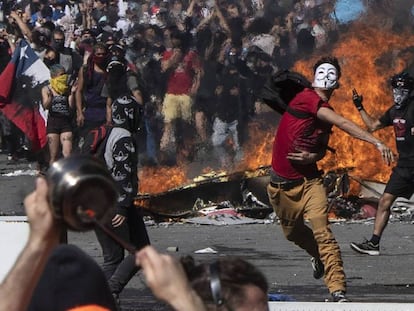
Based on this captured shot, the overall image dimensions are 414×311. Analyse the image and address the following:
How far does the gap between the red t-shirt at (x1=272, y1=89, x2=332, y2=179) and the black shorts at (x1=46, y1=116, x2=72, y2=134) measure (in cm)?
547

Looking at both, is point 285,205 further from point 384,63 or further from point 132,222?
point 384,63

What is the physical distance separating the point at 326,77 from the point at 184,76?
5285 millimetres

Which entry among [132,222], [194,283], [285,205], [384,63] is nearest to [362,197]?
[384,63]

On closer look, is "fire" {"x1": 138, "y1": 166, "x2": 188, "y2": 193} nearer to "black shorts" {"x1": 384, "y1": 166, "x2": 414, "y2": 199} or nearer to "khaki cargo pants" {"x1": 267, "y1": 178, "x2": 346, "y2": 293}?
"black shorts" {"x1": 384, "y1": 166, "x2": 414, "y2": 199}

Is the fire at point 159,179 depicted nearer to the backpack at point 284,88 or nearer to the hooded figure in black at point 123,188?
the backpack at point 284,88

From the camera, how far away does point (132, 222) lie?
23.8 feet

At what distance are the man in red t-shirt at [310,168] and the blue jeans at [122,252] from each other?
3.80 ft

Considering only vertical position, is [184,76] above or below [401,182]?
above

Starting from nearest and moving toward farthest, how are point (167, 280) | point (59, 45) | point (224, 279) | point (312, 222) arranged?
point (167, 280), point (224, 279), point (312, 222), point (59, 45)

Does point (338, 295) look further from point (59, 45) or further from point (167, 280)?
point (59, 45)

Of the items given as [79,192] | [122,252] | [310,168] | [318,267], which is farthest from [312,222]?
[79,192]

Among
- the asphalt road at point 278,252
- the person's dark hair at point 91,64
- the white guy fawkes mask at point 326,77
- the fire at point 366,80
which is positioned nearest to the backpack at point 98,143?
the asphalt road at point 278,252

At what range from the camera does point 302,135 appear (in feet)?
25.8

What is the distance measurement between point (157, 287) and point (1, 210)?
11.3 m
